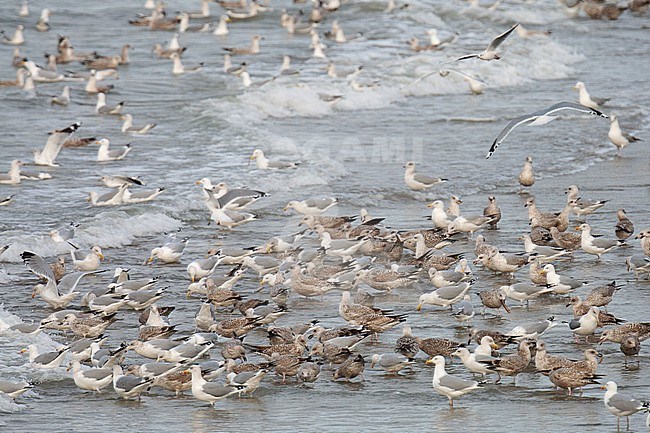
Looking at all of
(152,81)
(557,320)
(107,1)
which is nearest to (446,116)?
(152,81)

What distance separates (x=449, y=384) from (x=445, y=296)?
2349 millimetres

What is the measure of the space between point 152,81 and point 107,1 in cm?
1207

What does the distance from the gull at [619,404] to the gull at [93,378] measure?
12.1 feet

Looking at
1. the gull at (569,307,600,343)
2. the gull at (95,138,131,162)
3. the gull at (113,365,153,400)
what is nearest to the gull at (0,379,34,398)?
the gull at (113,365,153,400)

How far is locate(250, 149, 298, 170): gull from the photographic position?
59.8ft

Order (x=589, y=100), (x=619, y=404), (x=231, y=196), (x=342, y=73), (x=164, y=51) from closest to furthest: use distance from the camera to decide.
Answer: (x=619, y=404), (x=231, y=196), (x=589, y=100), (x=342, y=73), (x=164, y=51)

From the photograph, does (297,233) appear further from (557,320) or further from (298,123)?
(298,123)

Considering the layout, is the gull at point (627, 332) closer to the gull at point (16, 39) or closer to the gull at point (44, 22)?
the gull at point (16, 39)

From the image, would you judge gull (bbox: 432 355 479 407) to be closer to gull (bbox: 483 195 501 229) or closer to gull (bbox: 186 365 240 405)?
gull (bbox: 186 365 240 405)

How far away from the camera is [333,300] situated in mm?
12047

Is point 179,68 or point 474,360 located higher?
point 474,360

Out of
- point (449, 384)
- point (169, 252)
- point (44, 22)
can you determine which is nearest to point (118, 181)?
point (169, 252)

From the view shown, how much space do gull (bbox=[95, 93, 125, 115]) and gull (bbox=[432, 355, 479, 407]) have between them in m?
15.7

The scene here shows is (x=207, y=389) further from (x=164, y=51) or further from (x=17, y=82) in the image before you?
(x=164, y=51)
